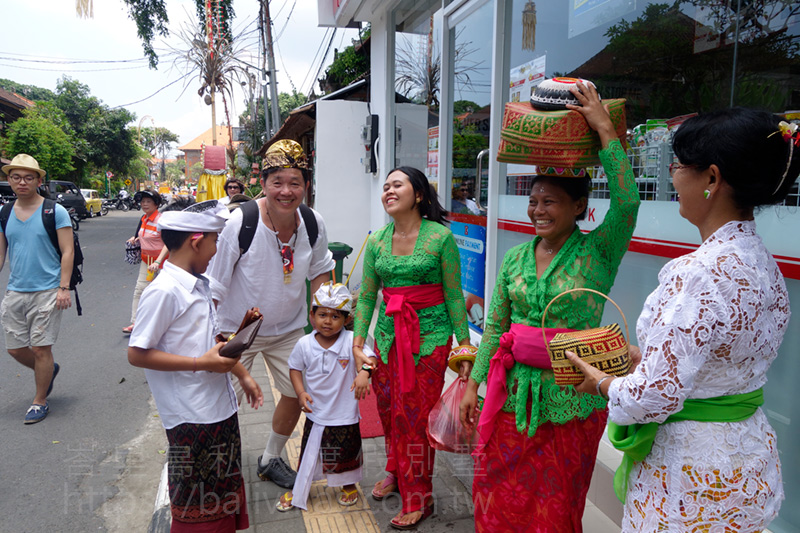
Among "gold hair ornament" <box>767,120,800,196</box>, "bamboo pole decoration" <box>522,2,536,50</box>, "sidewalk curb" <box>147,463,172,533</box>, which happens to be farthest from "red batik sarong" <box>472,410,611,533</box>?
"bamboo pole decoration" <box>522,2,536,50</box>

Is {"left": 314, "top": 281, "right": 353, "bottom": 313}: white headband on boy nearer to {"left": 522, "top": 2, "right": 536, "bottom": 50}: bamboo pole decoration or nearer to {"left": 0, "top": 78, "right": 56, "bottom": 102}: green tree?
{"left": 522, "top": 2, "right": 536, "bottom": 50}: bamboo pole decoration

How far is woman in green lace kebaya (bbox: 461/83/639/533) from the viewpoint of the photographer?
Result: 7.04ft

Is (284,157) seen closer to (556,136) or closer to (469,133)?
(556,136)

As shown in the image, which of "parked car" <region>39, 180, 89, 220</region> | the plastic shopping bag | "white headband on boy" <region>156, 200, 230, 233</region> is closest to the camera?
"white headband on boy" <region>156, 200, 230, 233</region>

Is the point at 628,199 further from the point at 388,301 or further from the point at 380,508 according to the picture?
the point at 380,508

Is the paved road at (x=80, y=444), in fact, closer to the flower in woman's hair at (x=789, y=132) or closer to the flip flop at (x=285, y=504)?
the flip flop at (x=285, y=504)

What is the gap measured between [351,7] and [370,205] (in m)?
2.74

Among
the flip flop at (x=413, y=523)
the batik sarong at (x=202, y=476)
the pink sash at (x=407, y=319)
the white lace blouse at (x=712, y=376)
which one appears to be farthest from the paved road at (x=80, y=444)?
the white lace blouse at (x=712, y=376)

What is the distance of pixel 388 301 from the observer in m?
3.01

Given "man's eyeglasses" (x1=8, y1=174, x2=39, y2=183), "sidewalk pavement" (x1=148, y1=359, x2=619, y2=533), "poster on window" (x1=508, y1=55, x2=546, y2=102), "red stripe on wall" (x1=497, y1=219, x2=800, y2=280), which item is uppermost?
"poster on window" (x1=508, y1=55, x2=546, y2=102)

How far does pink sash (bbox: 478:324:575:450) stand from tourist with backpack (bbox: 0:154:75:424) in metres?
3.75

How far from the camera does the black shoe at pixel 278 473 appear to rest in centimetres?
338

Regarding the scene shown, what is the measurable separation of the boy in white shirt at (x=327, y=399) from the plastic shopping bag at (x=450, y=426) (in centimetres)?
53

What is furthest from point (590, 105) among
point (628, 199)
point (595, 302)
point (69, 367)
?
point (69, 367)
